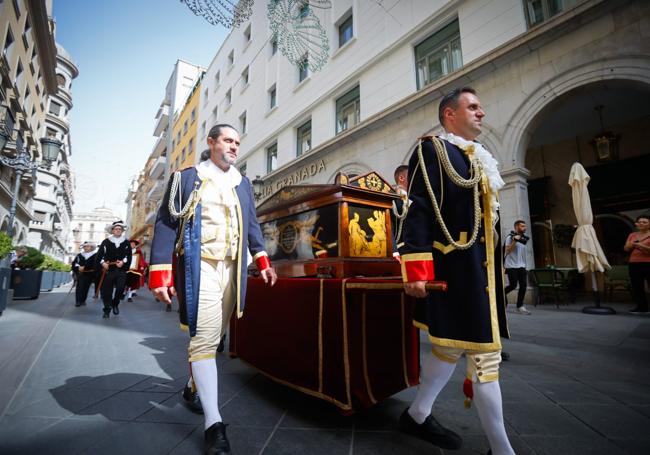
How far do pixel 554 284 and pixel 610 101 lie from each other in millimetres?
5379

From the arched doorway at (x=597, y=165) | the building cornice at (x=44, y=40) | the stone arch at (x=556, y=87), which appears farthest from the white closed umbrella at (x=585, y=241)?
the building cornice at (x=44, y=40)

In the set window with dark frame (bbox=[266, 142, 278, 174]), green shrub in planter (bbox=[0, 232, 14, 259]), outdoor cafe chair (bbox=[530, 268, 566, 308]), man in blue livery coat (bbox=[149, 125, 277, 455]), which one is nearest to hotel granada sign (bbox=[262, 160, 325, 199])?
window with dark frame (bbox=[266, 142, 278, 174])

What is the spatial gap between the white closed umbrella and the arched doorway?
7.74 ft

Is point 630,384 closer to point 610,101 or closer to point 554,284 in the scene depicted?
point 554,284

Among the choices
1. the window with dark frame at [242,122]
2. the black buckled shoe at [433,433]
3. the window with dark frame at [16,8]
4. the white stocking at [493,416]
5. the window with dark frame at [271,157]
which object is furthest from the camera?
the window with dark frame at [242,122]

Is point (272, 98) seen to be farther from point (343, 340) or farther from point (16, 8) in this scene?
point (343, 340)

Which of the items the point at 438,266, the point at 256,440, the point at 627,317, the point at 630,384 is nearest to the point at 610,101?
the point at 627,317

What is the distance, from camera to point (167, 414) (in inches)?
77.6

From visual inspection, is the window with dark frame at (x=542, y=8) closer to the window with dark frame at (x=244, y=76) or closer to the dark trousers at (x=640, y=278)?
the dark trousers at (x=640, y=278)

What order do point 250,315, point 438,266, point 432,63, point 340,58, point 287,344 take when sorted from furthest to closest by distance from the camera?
point 340,58, point 432,63, point 250,315, point 287,344, point 438,266

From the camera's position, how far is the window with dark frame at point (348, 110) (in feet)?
35.3

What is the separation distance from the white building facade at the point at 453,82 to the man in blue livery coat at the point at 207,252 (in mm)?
6415

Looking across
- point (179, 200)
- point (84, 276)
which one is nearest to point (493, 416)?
point (179, 200)

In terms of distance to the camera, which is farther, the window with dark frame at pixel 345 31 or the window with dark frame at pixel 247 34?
the window with dark frame at pixel 247 34
